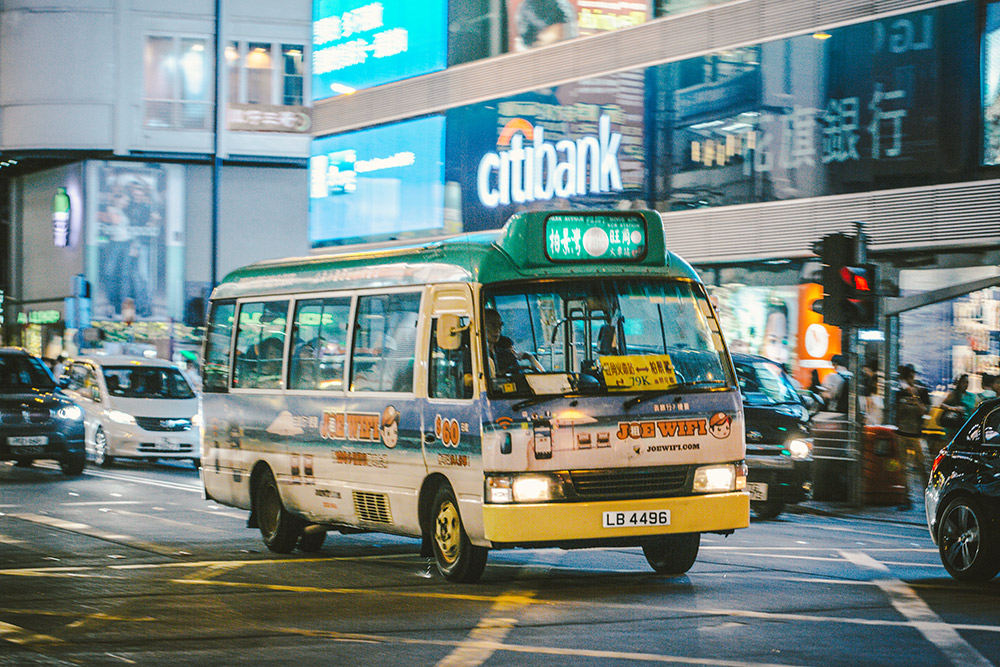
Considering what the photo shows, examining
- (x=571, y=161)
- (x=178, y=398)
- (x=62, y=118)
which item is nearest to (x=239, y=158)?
(x=62, y=118)

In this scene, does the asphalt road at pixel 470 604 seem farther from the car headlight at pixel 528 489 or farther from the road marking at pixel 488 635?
the car headlight at pixel 528 489

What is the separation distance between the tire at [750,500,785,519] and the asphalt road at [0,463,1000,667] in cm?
152

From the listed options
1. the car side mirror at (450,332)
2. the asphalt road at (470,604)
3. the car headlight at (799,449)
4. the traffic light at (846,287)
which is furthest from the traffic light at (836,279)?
the car side mirror at (450,332)

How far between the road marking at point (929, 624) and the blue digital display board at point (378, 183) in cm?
2388

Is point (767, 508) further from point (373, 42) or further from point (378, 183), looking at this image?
point (373, 42)

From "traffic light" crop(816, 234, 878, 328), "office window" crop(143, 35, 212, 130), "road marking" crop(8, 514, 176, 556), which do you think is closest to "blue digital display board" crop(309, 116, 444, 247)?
"office window" crop(143, 35, 212, 130)

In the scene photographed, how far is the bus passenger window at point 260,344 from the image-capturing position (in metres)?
13.0

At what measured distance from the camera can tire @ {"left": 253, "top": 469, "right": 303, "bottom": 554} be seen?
12766 mm

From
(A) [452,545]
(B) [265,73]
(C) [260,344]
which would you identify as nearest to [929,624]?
(A) [452,545]

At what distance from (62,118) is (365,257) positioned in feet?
119

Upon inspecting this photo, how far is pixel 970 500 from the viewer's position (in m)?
10.6

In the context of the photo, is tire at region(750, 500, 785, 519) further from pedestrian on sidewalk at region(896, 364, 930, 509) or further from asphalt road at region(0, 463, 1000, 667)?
pedestrian on sidewalk at region(896, 364, 930, 509)

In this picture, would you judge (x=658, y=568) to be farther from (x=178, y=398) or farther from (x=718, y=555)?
(x=178, y=398)

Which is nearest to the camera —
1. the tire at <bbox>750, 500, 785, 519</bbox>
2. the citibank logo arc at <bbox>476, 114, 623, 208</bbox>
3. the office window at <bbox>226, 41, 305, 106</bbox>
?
the tire at <bbox>750, 500, 785, 519</bbox>
